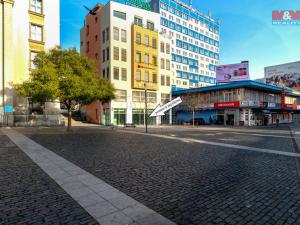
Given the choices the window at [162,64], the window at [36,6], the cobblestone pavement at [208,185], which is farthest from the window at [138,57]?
the cobblestone pavement at [208,185]

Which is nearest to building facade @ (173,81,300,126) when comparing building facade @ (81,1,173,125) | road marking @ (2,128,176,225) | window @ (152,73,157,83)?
building facade @ (81,1,173,125)

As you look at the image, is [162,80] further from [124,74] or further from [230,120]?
[230,120]

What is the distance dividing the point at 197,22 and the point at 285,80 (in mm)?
41799

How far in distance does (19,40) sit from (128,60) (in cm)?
1814

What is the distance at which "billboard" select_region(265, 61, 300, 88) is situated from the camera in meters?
66.1

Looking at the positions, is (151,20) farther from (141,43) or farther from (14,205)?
(14,205)

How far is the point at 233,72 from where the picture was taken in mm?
43375

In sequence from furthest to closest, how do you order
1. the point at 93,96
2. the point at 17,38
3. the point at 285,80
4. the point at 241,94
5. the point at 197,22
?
the point at 197,22 → the point at 285,80 → the point at 241,94 → the point at 17,38 → the point at 93,96

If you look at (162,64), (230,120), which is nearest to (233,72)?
(230,120)

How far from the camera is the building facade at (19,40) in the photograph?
24.0m

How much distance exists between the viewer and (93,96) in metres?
18.8

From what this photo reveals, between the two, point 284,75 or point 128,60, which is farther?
point 284,75

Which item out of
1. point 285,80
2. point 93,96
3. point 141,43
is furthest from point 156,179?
point 285,80

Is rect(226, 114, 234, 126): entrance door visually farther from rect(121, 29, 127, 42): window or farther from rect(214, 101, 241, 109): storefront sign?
rect(121, 29, 127, 42): window
